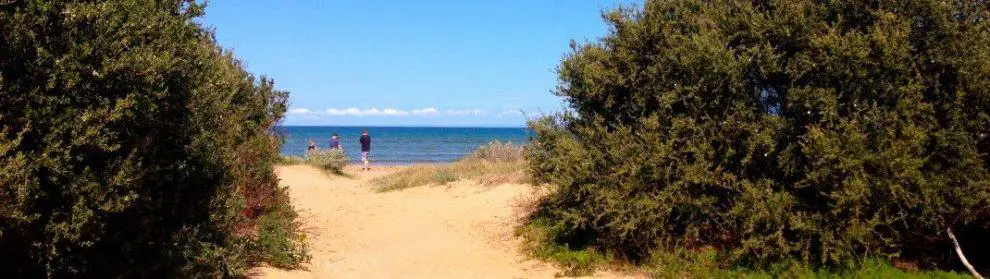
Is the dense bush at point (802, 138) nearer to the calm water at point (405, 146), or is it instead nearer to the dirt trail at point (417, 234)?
the dirt trail at point (417, 234)

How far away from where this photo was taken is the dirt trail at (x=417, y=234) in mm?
9977

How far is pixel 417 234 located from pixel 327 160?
46.6 feet

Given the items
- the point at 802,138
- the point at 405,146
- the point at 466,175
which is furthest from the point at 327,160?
the point at 405,146

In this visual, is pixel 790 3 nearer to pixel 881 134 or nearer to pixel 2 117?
pixel 881 134

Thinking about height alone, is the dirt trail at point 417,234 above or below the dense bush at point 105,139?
below

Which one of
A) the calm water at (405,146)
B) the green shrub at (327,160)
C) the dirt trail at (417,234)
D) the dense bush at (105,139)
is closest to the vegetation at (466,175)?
the dirt trail at (417,234)

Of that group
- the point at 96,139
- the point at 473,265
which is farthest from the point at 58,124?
the point at 473,265

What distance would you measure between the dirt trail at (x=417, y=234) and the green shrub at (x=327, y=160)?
6473 mm

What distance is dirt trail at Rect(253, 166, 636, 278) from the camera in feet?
32.7

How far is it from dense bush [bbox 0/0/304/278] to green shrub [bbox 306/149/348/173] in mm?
18759

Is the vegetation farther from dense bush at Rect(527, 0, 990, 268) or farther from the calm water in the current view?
dense bush at Rect(527, 0, 990, 268)

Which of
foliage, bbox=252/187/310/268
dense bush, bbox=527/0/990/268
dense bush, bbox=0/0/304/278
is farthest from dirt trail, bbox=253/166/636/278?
dense bush, bbox=0/0/304/278

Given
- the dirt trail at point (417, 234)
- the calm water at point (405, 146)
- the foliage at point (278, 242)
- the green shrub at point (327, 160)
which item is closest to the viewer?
the foliage at point (278, 242)

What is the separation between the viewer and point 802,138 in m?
8.35
